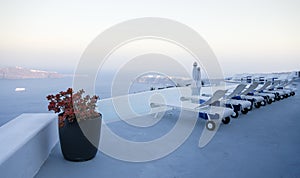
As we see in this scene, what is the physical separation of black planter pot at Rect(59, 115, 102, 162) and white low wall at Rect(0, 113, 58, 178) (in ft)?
0.68

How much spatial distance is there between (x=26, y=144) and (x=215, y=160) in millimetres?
1619

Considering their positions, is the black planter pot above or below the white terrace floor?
above

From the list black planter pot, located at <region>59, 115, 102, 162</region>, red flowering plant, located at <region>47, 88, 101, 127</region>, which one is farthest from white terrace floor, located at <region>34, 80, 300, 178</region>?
red flowering plant, located at <region>47, 88, 101, 127</region>

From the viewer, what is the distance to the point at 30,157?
66.6 inches

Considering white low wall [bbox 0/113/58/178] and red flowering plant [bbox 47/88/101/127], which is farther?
red flowering plant [bbox 47/88/101/127]

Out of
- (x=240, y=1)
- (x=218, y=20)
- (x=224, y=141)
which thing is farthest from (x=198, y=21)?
(x=224, y=141)

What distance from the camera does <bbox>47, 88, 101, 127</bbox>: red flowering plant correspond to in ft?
6.24

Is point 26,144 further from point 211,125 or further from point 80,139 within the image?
point 211,125

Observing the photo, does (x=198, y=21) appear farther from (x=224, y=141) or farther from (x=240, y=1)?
(x=224, y=141)

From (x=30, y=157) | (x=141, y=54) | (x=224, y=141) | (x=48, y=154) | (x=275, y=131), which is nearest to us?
(x=30, y=157)

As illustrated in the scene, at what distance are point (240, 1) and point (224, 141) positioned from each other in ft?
18.7

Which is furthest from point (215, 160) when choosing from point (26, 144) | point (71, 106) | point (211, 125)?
point (26, 144)

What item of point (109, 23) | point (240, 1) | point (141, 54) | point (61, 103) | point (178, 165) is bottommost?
point (178, 165)

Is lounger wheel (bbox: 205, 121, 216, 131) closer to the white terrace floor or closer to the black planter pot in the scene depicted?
the white terrace floor
